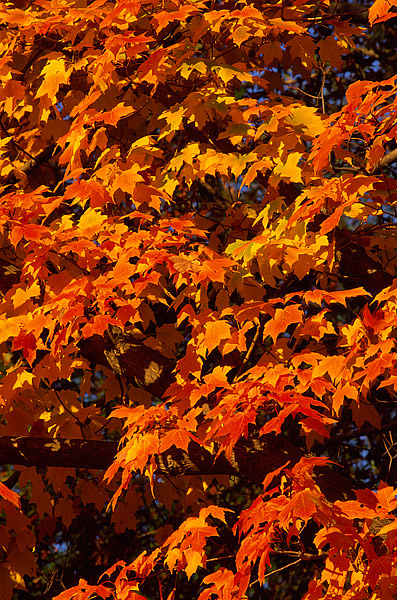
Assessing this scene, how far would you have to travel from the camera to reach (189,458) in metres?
3.64

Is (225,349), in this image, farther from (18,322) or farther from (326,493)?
(18,322)

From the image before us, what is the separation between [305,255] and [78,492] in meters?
2.78

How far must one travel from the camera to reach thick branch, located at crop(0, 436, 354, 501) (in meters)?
3.61

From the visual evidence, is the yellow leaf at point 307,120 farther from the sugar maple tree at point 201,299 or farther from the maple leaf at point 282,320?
the maple leaf at point 282,320

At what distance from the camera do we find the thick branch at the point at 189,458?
142 inches

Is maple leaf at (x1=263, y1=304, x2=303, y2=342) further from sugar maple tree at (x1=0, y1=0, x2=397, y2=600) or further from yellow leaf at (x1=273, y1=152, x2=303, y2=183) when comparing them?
yellow leaf at (x1=273, y1=152, x2=303, y2=183)

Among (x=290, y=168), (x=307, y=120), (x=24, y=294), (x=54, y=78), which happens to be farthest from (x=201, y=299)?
(x=54, y=78)

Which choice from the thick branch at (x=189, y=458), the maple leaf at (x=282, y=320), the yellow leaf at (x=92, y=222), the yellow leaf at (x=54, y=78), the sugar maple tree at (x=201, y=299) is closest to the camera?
the sugar maple tree at (x=201, y=299)

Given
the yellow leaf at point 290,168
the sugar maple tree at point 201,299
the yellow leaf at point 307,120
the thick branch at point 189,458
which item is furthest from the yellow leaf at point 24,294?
the yellow leaf at point 307,120

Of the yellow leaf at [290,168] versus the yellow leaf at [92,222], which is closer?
the yellow leaf at [290,168]

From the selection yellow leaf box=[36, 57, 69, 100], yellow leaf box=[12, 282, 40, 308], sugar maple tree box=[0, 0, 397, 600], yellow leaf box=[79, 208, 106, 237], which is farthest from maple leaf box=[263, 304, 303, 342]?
yellow leaf box=[36, 57, 69, 100]

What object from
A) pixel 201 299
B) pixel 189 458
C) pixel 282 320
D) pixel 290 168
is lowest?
pixel 189 458

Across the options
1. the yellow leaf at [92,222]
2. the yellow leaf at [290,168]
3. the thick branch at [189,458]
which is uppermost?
the yellow leaf at [290,168]

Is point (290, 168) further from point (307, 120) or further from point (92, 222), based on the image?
point (92, 222)
